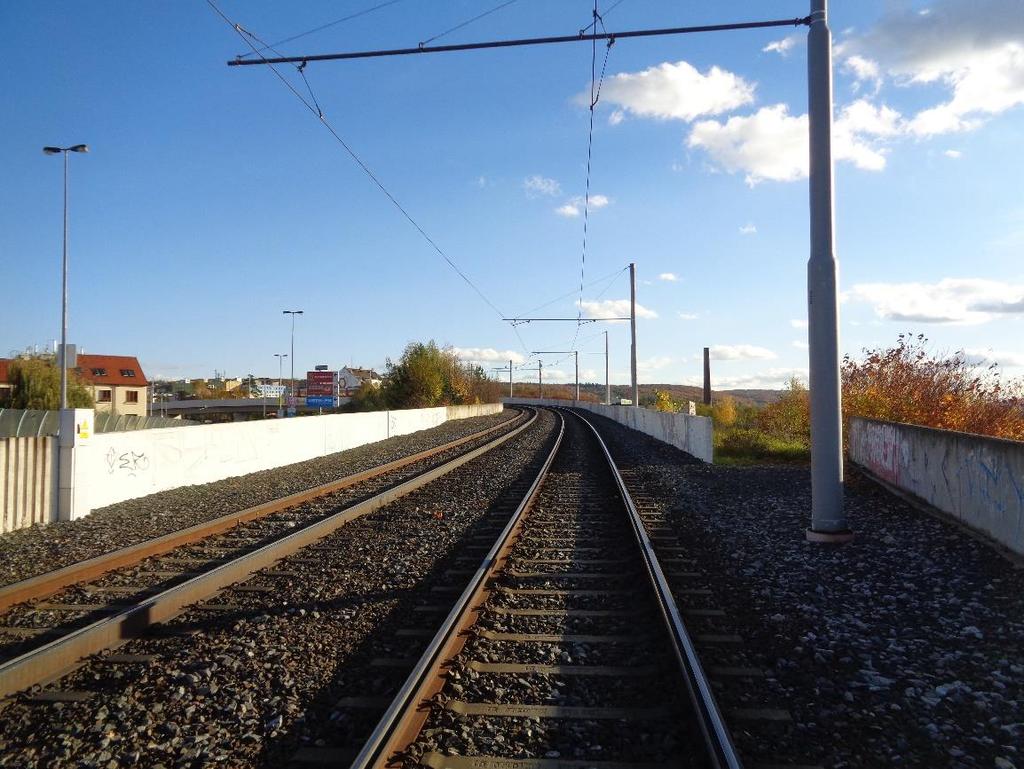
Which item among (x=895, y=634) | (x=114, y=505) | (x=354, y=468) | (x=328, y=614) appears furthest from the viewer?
(x=354, y=468)

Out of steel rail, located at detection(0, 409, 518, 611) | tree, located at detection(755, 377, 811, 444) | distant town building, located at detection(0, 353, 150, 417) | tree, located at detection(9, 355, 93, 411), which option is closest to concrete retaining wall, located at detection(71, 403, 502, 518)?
steel rail, located at detection(0, 409, 518, 611)

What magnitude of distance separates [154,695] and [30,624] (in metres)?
2.32

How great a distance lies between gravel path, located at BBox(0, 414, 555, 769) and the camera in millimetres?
4141

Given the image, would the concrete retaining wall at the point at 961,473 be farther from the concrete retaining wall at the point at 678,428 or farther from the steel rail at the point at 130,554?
the steel rail at the point at 130,554

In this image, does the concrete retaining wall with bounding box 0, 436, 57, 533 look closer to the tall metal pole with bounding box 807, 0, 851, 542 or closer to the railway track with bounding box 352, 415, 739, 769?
the railway track with bounding box 352, 415, 739, 769

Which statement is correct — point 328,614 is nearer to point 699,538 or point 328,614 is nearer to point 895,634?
Result: point 895,634

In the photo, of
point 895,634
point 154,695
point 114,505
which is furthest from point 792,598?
point 114,505

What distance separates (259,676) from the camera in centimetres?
512

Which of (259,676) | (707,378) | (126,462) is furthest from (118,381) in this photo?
(259,676)

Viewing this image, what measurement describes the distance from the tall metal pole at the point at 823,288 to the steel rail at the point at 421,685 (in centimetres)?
467

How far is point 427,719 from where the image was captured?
4367mm

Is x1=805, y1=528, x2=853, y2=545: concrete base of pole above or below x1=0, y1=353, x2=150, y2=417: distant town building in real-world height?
below

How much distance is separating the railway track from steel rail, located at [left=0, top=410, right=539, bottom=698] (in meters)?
2.39

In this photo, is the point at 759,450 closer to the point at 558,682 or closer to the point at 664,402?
the point at 558,682
